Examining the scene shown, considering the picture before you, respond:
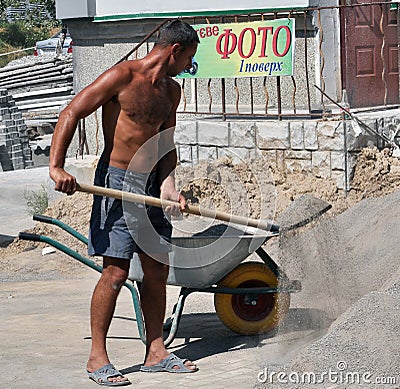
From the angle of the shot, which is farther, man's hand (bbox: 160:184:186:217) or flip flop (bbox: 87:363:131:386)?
man's hand (bbox: 160:184:186:217)

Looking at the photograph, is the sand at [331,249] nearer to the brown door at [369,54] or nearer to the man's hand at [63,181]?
the man's hand at [63,181]

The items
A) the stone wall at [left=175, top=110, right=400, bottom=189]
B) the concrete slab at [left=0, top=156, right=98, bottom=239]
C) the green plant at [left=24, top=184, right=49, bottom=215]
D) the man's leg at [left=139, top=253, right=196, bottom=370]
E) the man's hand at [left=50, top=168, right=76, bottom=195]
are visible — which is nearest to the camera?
the man's hand at [left=50, top=168, right=76, bottom=195]

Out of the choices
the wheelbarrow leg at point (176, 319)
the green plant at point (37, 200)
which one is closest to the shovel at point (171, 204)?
the wheelbarrow leg at point (176, 319)

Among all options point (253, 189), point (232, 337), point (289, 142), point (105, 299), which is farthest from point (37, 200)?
point (105, 299)

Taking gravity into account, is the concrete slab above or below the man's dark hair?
below

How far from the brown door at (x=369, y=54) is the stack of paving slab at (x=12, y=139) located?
694 centimetres

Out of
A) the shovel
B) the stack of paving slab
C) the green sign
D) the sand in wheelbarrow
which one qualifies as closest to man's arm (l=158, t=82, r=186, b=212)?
the shovel

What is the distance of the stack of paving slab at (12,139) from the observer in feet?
50.2

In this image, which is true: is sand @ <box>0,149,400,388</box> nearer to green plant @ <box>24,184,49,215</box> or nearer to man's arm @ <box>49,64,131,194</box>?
green plant @ <box>24,184,49,215</box>

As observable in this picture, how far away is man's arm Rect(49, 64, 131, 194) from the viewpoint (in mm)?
4711

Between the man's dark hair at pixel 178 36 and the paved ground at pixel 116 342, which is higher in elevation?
the man's dark hair at pixel 178 36

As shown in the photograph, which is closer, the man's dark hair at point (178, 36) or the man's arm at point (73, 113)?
the man's arm at point (73, 113)

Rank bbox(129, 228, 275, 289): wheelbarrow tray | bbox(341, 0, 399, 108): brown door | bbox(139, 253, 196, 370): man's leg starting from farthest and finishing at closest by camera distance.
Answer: bbox(341, 0, 399, 108): brown door, bbox(129, 228, 275, 289): wheelbarrow tray, bbox(139, 253, 196, 370): man's leg

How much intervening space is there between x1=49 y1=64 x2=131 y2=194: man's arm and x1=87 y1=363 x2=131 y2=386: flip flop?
96cm
